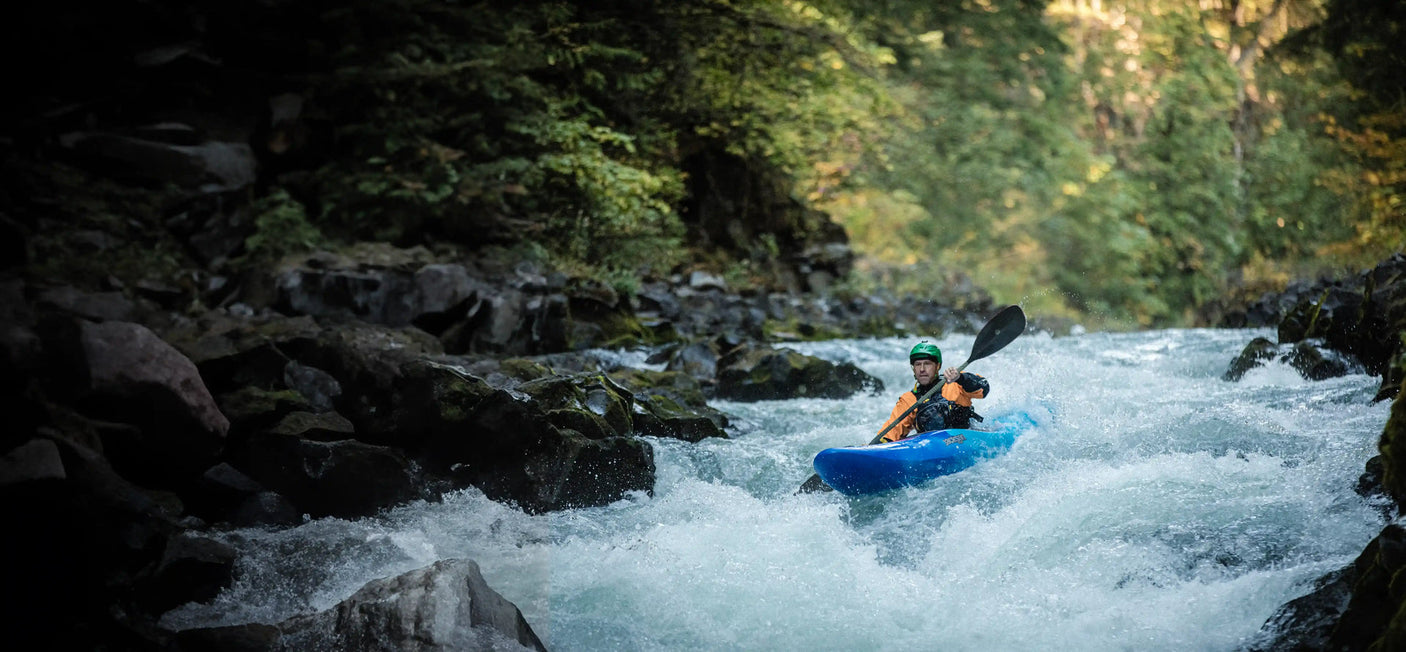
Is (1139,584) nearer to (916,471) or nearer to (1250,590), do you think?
(1250,590)

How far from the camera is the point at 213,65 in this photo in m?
8.91

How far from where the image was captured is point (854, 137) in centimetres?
1617

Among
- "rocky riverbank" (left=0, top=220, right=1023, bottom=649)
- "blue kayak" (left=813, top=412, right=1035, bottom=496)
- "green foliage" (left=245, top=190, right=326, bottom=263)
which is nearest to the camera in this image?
"rocky riverbank" (left=0, top=220, right=1023, bottom=649)

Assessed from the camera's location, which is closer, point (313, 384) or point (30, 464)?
point (30, 464)

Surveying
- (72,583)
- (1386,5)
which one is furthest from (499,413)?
(1386,5)

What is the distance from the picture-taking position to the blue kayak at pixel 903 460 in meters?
4.43

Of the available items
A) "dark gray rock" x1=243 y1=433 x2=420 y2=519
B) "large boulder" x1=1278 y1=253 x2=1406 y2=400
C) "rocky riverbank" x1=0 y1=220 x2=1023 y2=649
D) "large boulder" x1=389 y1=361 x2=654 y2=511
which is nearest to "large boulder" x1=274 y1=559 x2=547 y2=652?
"rocky riverbank" x1=0 y1=220 x2=1023 y2=649

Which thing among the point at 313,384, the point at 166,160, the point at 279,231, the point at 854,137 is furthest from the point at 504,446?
the point at 854,137

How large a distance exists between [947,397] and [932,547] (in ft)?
4.84

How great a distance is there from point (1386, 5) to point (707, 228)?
26.6 feet

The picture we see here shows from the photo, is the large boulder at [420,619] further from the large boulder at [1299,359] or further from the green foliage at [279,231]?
the green foliage at [279,231]

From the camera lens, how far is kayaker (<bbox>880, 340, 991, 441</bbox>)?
5.07 metres

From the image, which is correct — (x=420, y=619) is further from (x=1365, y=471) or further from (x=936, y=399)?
(x=1365, y=471)

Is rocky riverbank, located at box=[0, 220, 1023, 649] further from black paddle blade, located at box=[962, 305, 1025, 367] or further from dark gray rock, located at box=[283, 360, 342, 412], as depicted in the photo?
black paddle blade, located at box=[962, 305, 1025, 367]
